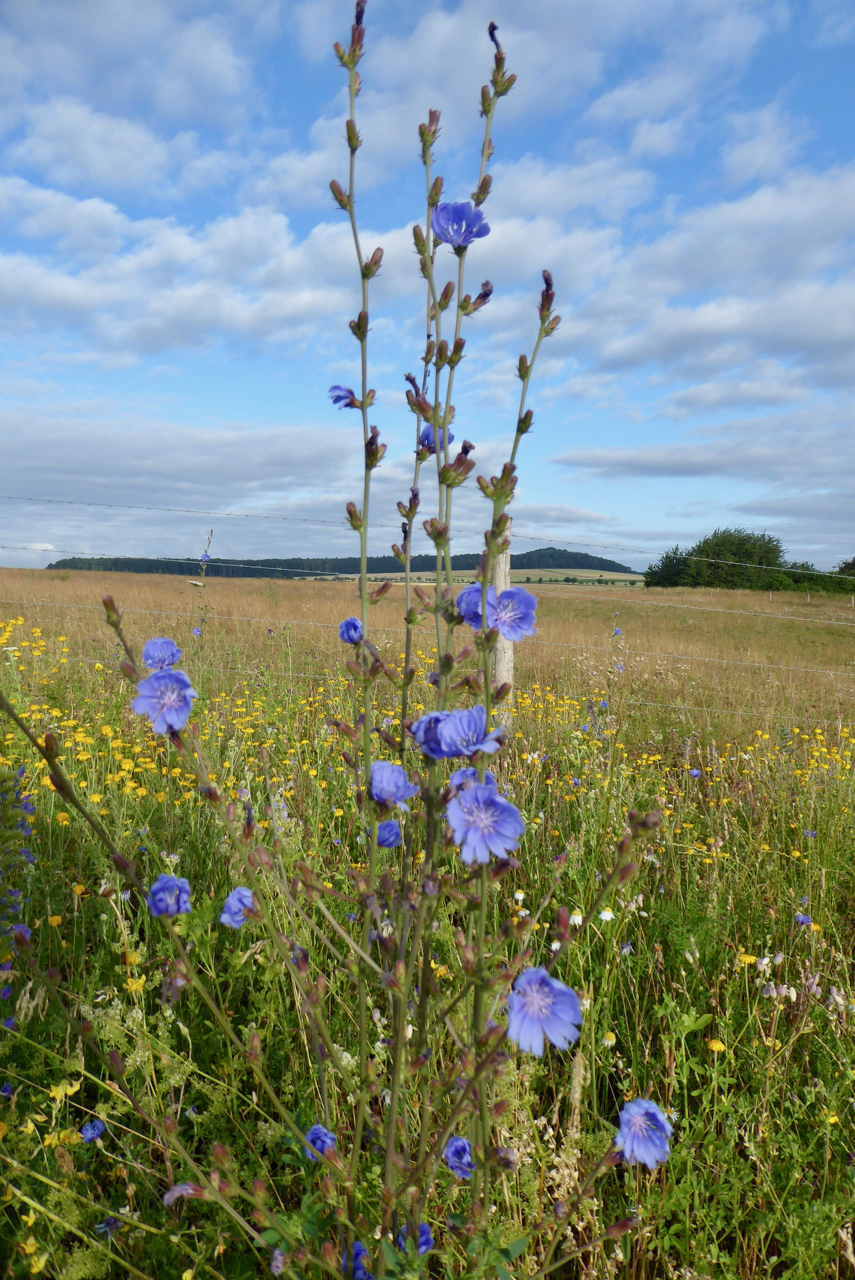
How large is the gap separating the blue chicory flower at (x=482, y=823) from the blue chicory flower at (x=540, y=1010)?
0.16 metres

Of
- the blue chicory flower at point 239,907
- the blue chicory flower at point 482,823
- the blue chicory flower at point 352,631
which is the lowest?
the blue chicory flower at point 239,907

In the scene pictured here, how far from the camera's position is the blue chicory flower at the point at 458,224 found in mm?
1276

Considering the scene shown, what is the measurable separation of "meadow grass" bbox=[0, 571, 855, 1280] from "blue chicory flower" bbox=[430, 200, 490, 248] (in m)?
1.20

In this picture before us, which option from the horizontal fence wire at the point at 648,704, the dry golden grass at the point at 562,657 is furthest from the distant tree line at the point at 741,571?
the horizontal fence wire at the point at 648,704

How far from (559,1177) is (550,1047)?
1.90 feet

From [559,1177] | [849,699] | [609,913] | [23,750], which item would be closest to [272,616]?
[23,750]

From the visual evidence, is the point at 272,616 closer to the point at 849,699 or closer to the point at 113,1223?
the point at 849,699

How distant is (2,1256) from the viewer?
1519 millimetres

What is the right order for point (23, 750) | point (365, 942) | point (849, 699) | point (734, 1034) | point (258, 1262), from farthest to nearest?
point (849, 699) → point (23, 750) → point (734, 1034) → point (258, 1262) → point (365, 942)

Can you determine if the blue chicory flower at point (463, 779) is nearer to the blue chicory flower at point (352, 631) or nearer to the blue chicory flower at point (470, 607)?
the blue chicory flower at point (470, 607)

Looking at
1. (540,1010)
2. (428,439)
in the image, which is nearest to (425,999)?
(540,1010)

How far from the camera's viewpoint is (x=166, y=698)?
1053 mm

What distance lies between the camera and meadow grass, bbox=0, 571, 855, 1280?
146cm

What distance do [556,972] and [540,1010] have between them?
1.56m
